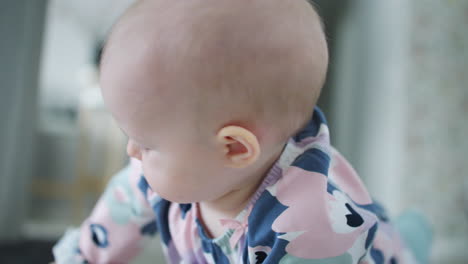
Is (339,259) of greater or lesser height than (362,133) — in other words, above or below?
above

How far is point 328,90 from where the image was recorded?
2.19 m

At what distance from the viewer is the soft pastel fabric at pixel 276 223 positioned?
1.72ft

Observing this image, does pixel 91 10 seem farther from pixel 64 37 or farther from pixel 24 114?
pixel 24 114

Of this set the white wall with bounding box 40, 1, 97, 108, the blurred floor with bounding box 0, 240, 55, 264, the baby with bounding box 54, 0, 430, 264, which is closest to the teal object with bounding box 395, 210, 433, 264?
the baby with bounding box 54, 0, 430, 264

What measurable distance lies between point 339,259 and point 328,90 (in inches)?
68.7

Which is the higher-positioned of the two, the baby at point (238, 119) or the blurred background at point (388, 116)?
the baby at point (238, 119)

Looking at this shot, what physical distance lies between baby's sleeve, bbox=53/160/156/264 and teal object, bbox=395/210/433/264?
1.97ft

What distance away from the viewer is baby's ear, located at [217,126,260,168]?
50 cm

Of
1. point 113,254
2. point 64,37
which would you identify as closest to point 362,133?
point 113,254

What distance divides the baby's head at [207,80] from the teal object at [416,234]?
0.60 metres

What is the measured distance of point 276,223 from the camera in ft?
1.74

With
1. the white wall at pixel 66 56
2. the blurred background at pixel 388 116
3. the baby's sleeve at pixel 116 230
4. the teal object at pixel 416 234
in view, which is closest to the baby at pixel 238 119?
the baby's sleeve at pixel 116 230

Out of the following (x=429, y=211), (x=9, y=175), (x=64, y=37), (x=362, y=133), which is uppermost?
(x=64, y=37)

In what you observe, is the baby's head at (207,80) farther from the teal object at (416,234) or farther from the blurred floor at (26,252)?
the blurred floor at (26,252)
